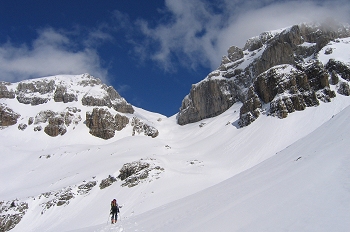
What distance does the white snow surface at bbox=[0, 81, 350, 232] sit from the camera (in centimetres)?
981

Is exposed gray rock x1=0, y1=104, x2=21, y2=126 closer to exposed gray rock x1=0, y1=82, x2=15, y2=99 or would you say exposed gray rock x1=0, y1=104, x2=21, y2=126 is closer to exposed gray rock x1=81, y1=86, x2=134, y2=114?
exposed gray rock x1=0, y1=82, x2=15, y2=99

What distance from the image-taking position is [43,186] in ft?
183

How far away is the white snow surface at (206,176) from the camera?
9812mm

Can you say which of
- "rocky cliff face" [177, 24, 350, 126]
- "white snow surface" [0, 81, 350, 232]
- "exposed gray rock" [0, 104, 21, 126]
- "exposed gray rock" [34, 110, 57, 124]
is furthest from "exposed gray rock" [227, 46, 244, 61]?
"exposed gray rock" [0, 104, 21, 126]

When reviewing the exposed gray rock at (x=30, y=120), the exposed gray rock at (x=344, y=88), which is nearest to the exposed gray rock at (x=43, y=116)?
the exposed gray rock at (x=30, y=120)

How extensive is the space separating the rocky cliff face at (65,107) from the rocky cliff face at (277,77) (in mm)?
27079

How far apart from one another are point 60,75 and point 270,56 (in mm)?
92704

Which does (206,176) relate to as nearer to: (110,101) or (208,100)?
(208,100)

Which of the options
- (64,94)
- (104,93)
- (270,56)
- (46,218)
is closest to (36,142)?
(64,94)

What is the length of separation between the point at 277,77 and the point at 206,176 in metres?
35.6

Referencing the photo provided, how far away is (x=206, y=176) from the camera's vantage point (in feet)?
148

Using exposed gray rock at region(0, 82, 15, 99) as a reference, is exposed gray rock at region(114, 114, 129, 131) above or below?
below

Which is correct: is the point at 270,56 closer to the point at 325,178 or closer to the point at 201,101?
the point at 201,101

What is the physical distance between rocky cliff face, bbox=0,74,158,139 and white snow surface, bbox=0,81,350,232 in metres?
2.76
